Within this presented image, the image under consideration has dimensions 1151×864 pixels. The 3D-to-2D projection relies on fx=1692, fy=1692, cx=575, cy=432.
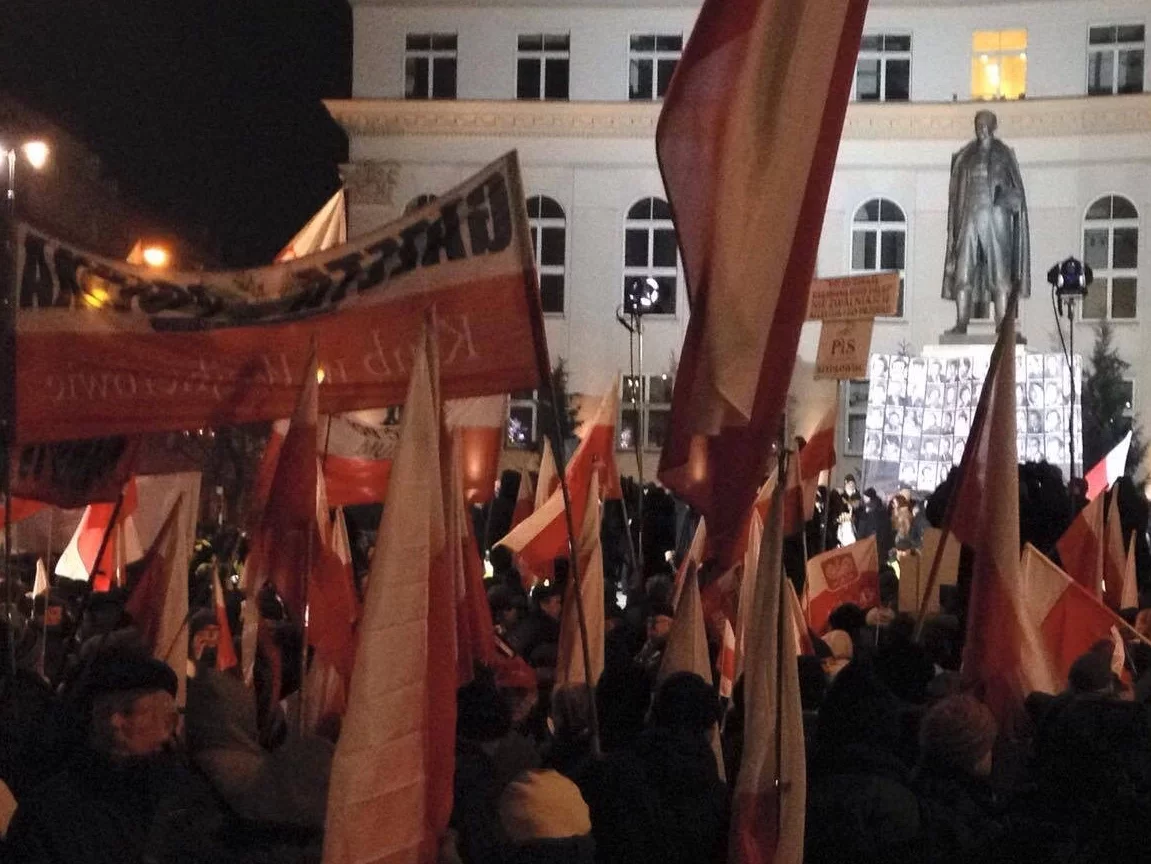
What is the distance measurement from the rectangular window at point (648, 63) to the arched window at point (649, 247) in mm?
2093

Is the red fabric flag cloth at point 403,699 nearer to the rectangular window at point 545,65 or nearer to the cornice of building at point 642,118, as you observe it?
the cornice of building at point 642,118

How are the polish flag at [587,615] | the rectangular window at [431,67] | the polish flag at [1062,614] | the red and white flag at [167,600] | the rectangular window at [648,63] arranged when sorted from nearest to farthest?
the red and white flag at [167,600] → the polish flag at [587,615] → the polish flag at [1062,614] → the rectangular window at [648,63] → the rectangular window at [431,67]

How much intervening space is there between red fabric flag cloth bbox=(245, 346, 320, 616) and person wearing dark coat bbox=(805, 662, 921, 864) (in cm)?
166

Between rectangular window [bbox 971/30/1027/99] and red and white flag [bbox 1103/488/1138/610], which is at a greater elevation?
rectangular window [bbox 971/30/1027/99]

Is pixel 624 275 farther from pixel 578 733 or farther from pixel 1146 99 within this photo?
pixel 578 733

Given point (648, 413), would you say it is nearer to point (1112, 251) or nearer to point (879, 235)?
point (879, 235)

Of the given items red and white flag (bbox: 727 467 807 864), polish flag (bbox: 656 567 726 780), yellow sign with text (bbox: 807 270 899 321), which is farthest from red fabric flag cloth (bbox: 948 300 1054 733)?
yellow sign with text (bbox: 807 270 899 321)

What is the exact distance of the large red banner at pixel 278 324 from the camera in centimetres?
513

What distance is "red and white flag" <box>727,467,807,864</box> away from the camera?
3.94m

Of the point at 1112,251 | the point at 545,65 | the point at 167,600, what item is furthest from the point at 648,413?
the point at 167,600

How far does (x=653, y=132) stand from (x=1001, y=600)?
26325mm

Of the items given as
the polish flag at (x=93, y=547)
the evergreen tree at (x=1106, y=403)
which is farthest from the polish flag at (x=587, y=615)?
the evergreen tree at (x=1106, y=403)

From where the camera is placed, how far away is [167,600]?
21.1 ft

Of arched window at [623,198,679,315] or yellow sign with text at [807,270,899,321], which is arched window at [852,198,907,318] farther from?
yellow sign with text at [807,270,899,321]
